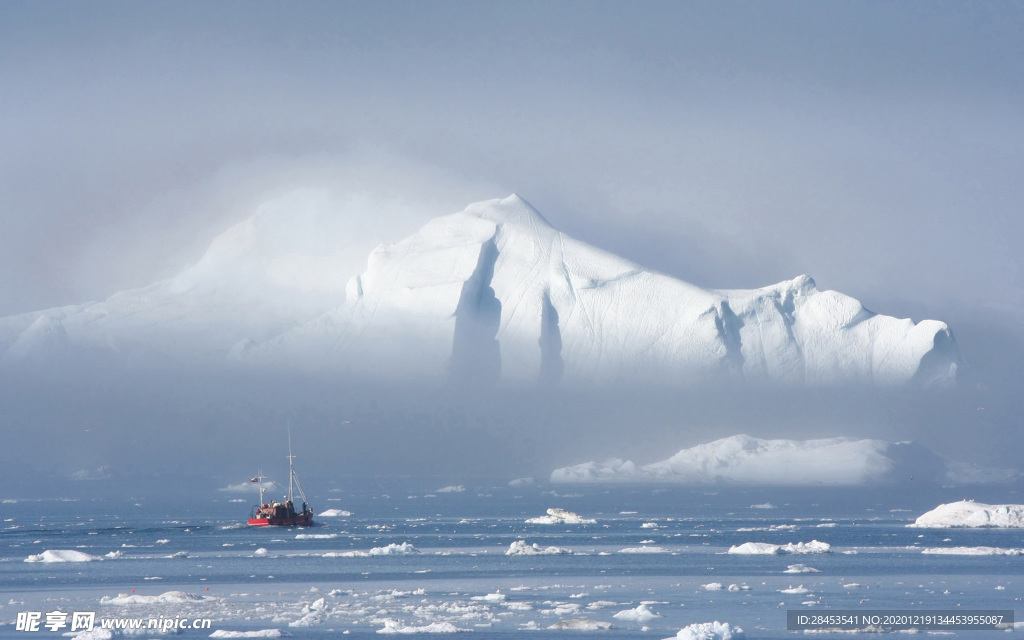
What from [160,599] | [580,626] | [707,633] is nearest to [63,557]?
[160,599]

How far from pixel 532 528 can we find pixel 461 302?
77373 millimetres

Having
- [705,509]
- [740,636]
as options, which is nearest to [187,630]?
[740,636]

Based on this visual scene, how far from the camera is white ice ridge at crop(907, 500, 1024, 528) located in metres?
93.6

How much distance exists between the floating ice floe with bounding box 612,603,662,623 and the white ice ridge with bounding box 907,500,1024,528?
52.9 m

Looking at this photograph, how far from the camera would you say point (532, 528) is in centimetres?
10506

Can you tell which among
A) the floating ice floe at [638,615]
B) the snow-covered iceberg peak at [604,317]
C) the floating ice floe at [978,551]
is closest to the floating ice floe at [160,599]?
the floating ice floe at [638,615]

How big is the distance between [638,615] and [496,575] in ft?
59.6

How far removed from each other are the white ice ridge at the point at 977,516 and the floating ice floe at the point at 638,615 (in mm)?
52899

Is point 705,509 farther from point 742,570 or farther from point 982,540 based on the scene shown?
point 742,570

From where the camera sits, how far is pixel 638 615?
48750mm

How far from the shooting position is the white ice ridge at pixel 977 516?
93.6m

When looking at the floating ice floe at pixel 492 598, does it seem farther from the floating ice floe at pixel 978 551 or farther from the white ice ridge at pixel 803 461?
the white ice ridge at pixel 803 461

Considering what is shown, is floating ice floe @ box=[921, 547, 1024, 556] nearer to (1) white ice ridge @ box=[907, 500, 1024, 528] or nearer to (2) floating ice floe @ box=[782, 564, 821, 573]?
(2) floating ice floe @ box=[782, 564, 821, 573]

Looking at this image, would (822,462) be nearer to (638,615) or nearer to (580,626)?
(638,615)
